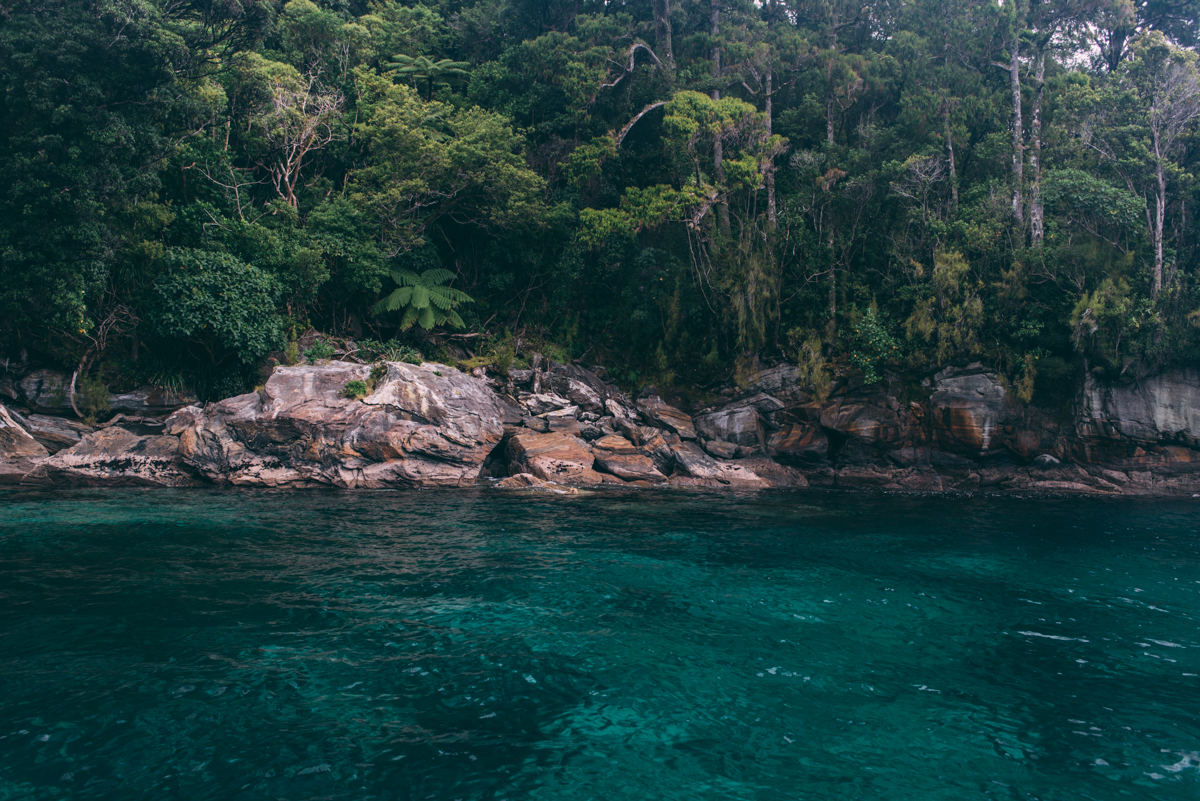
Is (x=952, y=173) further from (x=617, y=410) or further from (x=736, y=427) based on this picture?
(x=617, y=410)

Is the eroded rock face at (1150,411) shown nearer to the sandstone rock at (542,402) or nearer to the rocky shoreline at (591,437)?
the rocky shoreline at (591,437)

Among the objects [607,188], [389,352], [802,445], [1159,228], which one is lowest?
[802,445]

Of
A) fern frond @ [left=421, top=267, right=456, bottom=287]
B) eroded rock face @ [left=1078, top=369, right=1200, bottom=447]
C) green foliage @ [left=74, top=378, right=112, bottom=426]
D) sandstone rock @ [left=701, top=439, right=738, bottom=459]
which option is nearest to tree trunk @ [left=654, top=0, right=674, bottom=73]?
fern frond @ [left=421, top=267, right=456, bottom=287]

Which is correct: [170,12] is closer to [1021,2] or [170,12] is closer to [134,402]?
[134,402]

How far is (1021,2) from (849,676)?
2948 centimetres

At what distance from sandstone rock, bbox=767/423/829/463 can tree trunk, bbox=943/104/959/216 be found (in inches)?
368

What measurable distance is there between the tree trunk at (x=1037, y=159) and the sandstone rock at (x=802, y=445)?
31.7 feet

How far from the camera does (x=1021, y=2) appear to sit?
971 inches

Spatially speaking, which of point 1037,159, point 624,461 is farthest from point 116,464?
point 1037,159

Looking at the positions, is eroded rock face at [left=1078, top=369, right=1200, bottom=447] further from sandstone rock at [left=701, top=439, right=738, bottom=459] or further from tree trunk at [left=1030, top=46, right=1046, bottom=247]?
sandstone rock at [left=701, top=439, right=738, bottom=459]

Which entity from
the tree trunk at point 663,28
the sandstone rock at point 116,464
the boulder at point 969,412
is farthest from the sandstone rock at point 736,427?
the tree trunk at point 663,28

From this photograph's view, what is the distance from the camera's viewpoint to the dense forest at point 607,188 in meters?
16.9

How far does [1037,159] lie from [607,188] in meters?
16.1

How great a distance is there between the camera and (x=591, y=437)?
20453 mm
